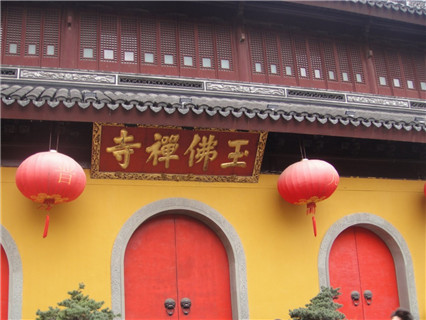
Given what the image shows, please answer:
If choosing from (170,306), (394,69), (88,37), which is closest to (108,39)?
(88,37)

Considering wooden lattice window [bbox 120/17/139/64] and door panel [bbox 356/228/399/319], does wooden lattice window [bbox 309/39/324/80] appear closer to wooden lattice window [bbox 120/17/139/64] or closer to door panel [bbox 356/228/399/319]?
door panel [bbox 356/228/399/319]

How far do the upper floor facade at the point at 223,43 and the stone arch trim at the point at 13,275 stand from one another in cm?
278

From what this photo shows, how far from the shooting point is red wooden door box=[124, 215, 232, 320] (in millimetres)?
7062

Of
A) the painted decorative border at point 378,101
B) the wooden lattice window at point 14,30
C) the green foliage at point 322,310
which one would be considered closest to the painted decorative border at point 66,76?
the wooden lattice window at point 14,30

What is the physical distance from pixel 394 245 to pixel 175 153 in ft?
12.2

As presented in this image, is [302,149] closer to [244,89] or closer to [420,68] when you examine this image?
[244,89]

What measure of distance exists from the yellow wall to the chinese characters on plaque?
14cm

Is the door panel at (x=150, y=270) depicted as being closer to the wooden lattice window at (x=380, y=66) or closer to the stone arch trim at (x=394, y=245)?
the stone arch trim at (x=394, y=245)

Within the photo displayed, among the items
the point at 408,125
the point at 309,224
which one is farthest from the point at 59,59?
the point at 408,125

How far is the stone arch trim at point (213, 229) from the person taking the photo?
6.88 m

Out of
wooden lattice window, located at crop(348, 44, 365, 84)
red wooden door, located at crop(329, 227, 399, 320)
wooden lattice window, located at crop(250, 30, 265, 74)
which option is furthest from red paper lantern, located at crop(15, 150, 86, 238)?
wooden lattice window, located at crop(348, 44, 365, 84)

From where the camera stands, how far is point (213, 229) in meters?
7.62

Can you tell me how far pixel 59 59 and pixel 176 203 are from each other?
287cm

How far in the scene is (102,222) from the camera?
6996 mm
